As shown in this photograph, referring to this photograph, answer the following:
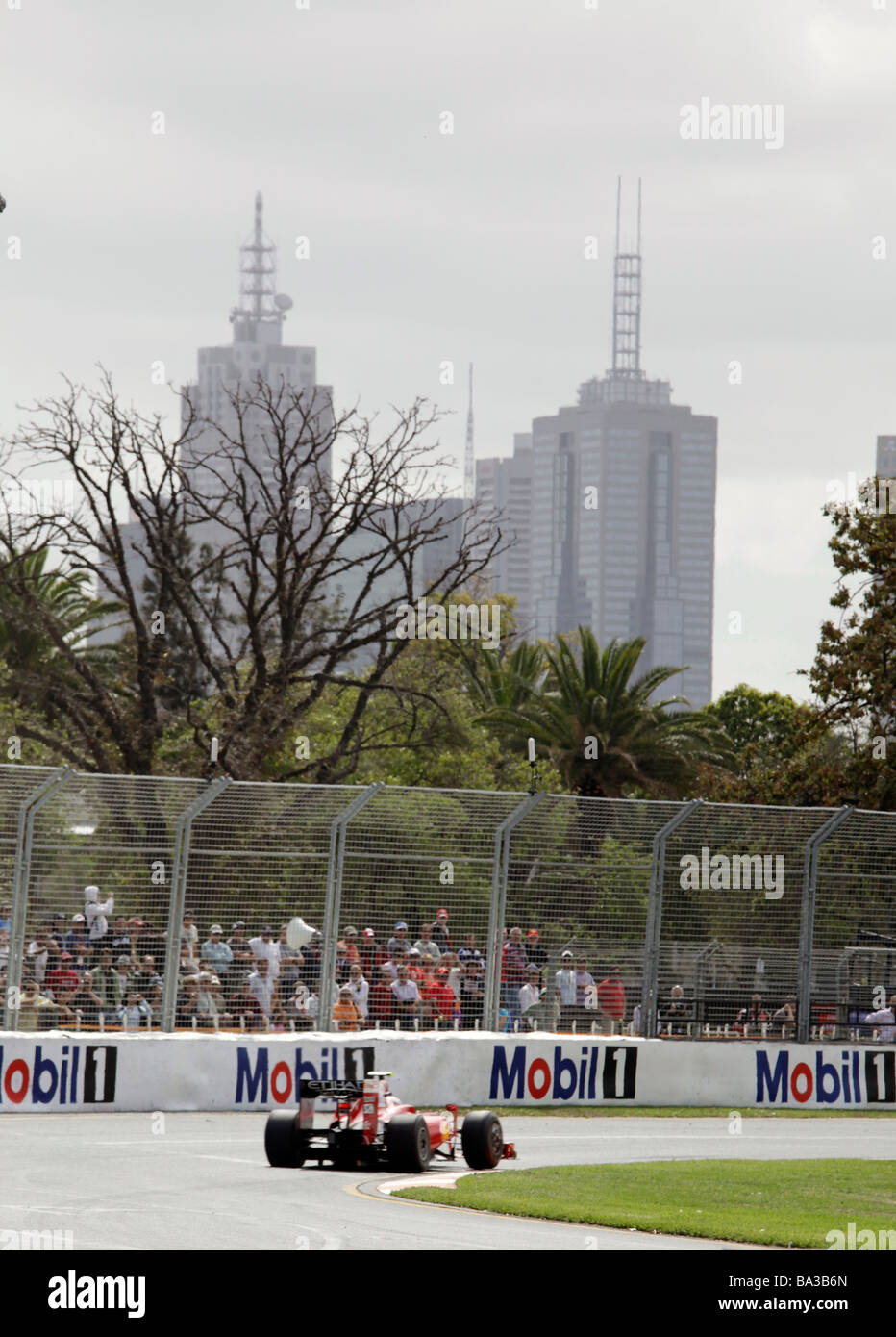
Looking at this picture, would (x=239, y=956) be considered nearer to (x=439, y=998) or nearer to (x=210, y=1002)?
(x=210, y=1002)

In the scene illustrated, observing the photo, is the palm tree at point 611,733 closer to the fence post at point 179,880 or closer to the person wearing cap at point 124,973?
the fence post at point 179,880

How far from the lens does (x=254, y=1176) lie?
13.9m

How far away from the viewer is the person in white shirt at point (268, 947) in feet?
62.5

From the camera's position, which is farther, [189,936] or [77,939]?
[189,936]

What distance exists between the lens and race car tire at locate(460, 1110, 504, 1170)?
14359 mm

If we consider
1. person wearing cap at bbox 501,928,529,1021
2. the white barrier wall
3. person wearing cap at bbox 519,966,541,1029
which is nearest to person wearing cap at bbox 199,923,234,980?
the white barrier wall

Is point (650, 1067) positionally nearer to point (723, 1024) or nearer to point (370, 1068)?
point (723, 1024)

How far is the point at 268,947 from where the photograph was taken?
19.1m

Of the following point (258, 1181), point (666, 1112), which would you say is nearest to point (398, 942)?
point (666, 1112)

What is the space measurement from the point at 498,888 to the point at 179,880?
368 cm

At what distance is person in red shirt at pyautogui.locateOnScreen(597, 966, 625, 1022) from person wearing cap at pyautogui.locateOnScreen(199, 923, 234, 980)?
477 cm

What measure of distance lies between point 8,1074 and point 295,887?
330 centimetres

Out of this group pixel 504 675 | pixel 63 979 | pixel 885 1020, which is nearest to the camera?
pixel 63 979
